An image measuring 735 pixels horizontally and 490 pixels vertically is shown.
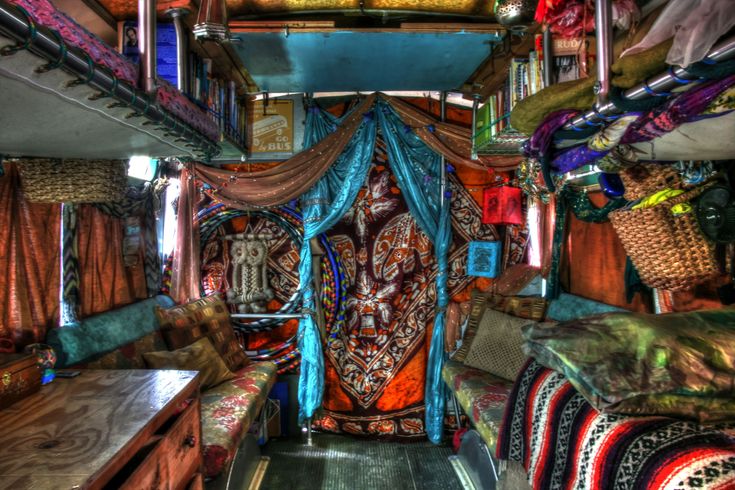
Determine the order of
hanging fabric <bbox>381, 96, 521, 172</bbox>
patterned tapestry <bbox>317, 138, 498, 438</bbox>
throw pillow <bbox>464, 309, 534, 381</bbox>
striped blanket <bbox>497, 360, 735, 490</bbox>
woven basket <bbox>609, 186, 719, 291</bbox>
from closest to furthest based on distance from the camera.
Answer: striped blanket <bbox>497, 360, 735, 490</bbox>, woven basket <bbox>609, 186, 719, 291</bbox>, throw pillow <bbox>464, 309, 534, 381</bbox>, hanging fabric <bbox>381, 96, 521, 172</bbox>, patterned tapestry <bbox>317, 138, 498, 438</bbox>

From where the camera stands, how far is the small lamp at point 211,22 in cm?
190

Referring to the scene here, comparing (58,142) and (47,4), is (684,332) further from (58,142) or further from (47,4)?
(58,142)

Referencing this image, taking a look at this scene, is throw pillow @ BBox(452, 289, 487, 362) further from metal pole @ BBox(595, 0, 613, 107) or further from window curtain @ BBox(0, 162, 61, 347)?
window curtain @ BBox(0, 162, 61, 347)

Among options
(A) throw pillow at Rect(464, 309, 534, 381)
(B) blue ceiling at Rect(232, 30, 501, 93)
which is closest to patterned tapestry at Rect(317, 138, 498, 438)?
(A) throw pillow at Rect(464, 309, 534, 381)

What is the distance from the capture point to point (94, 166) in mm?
2076

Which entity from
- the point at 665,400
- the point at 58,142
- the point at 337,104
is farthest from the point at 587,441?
the point at 337,104

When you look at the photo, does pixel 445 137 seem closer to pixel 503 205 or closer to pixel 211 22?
pixel 503 205

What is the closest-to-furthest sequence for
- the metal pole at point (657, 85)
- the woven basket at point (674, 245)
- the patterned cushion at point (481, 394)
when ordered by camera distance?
the metal pole at point (657, 85) → the woven basket at point (674, 245) → the patterned cushion at point (481, 394)

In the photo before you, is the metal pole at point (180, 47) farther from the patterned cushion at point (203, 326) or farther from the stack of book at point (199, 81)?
the patterned cushion at point (203, 326)

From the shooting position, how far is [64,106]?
1.30 metres

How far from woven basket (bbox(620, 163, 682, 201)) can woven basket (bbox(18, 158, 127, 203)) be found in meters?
2.26

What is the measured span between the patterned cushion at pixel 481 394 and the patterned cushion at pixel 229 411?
1370mm

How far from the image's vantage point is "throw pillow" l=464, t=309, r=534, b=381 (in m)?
3.21

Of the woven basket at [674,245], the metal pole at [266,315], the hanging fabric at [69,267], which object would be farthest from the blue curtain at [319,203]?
the woven basket at [674,245]
